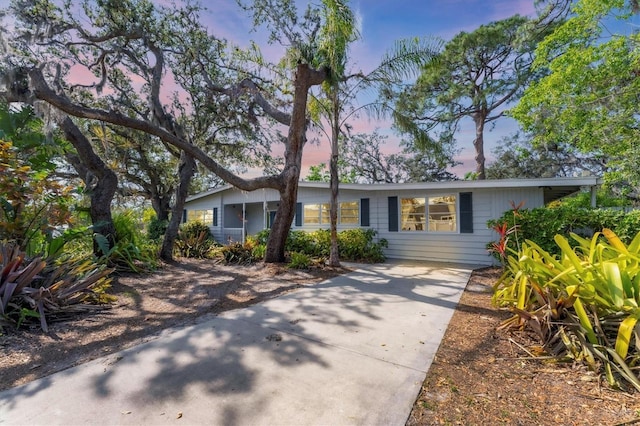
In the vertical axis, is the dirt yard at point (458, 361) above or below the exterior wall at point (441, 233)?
below

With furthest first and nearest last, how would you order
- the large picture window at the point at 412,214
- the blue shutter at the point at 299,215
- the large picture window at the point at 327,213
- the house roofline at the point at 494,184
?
the blue shutter at the point at 299,215 → the large picture window at the point at 327,213 → the large picture window at the point at 412,214 → the house roofline at the point at 494,184

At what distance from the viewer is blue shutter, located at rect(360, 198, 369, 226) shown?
34.0 feet

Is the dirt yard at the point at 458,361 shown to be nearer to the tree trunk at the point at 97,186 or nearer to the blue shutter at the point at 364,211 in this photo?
the tree trunk at the point at 97,186

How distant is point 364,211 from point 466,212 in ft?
11.1

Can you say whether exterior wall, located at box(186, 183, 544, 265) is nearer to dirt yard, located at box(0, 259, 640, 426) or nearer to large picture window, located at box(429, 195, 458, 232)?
large picture window, located at box(429, 195, 458, 232)

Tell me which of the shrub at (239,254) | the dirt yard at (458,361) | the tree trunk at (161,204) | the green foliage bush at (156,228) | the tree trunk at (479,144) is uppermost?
the tree trunk at (479,144)

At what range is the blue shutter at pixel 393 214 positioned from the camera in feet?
32.2

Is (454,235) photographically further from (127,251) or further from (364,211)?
(127,251)

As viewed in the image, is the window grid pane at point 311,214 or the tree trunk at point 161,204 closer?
the window grid pane at point 311,214

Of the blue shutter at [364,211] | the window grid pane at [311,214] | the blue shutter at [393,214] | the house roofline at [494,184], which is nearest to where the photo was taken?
the house roofline at [494,184]

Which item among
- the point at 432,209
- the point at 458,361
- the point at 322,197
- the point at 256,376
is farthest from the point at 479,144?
the point at 256,376

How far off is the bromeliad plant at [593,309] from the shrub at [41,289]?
17.9 feet

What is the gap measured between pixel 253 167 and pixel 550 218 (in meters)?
11.8

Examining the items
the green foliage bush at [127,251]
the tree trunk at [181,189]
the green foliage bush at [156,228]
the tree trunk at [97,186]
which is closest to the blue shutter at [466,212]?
the tree trunk at [181,189]
